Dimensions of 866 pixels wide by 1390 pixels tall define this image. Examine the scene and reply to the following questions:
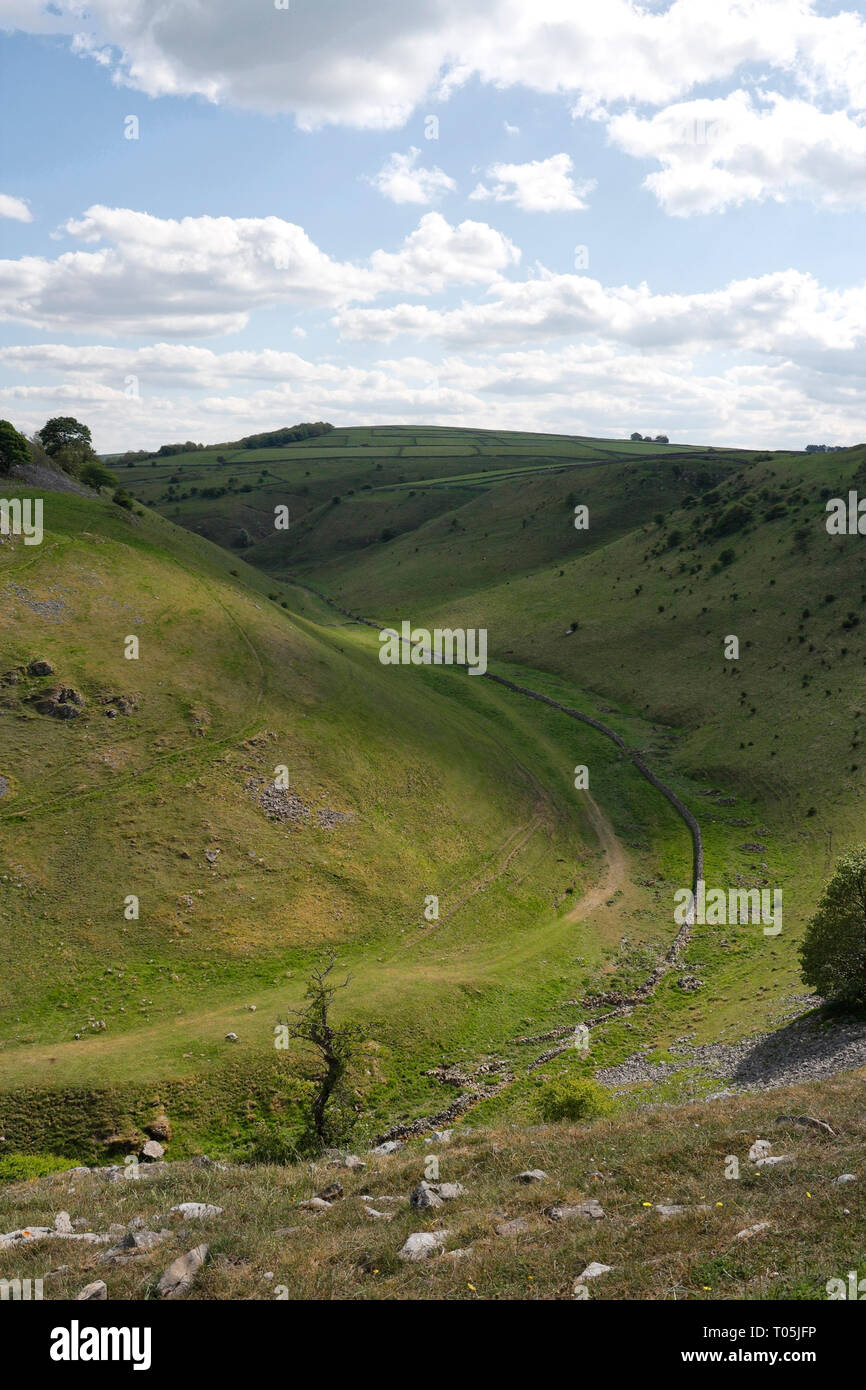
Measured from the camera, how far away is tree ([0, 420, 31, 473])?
Result: 70544 mm

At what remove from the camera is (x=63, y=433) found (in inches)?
4053

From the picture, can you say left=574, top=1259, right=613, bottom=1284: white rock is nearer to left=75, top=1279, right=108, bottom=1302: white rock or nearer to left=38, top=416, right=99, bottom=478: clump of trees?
left=75, top=1279, right=108, bottom=1302: white rock

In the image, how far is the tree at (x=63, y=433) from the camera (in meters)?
101

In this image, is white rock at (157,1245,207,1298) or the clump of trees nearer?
white rock at (157,1245,207,1298)

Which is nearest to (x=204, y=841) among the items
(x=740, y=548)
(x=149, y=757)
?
(x=149, y=757)

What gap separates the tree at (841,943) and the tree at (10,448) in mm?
73764

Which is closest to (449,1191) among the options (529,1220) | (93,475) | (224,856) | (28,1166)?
(529,1220)

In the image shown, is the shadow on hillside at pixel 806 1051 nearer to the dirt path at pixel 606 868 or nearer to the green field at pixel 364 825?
the green field at pixel 364 825

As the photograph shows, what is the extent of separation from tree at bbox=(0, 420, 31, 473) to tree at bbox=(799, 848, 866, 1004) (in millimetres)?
73764

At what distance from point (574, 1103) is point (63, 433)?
343ft

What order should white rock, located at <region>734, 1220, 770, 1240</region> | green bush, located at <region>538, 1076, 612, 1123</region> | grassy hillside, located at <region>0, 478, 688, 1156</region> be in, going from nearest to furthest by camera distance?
white rock, located at <region>734, 1220, 770, 1240</region> → green bush, located at <region>538, 1076, 612, 1123</region> → grassy hillside, located at <region>0, 478, 688, 1156</region>
